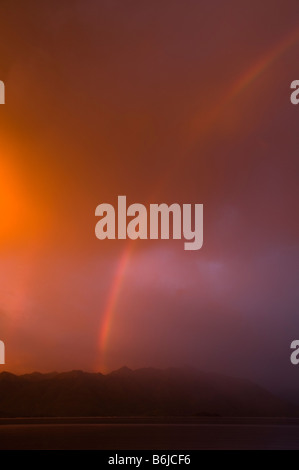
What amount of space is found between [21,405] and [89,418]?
19.6 meters
